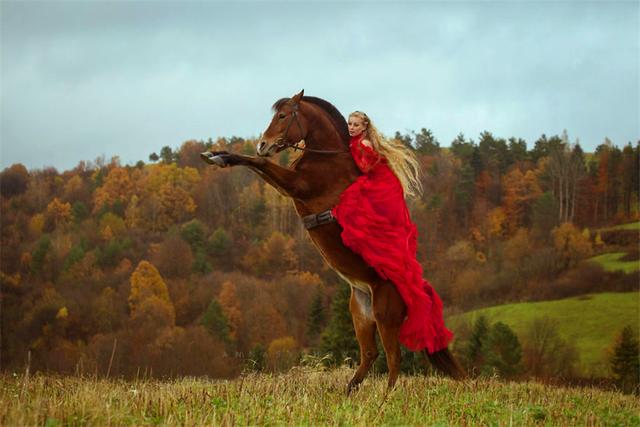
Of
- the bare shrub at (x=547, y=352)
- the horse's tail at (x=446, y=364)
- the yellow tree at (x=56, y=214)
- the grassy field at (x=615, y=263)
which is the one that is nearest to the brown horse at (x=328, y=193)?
the horse's tail at (x=446, y=364)

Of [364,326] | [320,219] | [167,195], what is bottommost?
[364,326]

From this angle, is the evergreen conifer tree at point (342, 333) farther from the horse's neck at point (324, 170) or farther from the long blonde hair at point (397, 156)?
the horse's neck at point (324, 170)

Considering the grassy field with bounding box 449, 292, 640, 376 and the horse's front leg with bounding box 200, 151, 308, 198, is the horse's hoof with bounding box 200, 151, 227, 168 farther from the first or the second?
the grassy field with bounding box 449, 292, 640, 376

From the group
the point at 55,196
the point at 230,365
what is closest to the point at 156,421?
the point at 230,365

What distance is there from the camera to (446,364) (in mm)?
9609

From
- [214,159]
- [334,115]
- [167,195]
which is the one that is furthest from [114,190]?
[214,159]

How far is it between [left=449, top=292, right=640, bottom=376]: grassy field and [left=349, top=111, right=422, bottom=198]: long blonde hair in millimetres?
58634

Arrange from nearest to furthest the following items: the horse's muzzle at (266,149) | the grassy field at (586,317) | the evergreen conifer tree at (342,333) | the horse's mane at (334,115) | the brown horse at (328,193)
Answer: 1. the horse's muzzle at (266,149)
2. the brown horse at (328,193)
3. the horse's mane at (334,115)
4. the evergreen conifer tree at (342,333)
5. the grassy field at (586,317)

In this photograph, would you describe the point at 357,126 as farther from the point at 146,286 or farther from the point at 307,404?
the point at 146,286

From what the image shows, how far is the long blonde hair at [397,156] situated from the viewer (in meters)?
8.97

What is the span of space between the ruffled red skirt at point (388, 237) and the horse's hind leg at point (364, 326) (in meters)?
0.37

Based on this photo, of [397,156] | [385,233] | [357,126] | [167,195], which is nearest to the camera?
[385,233]

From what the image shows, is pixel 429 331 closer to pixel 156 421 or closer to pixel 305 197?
pixel 305 197

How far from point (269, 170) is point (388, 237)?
1.63 metres
